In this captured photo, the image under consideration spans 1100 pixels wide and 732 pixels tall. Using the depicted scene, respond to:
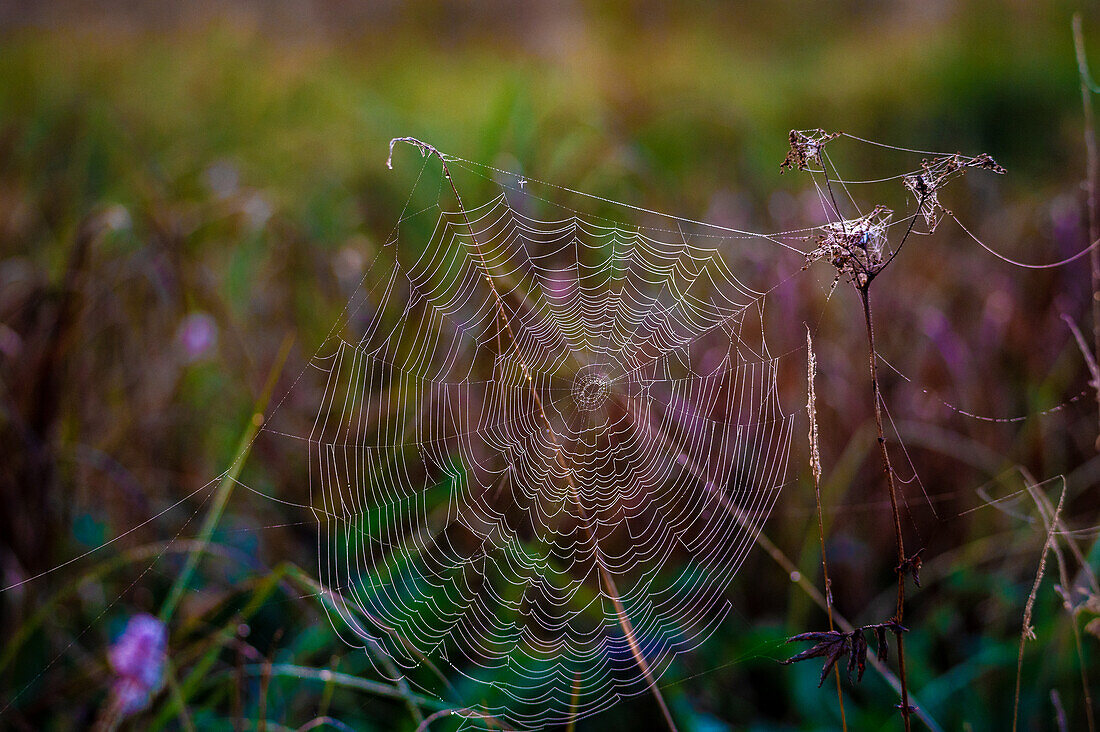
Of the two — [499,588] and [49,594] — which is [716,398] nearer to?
[499,588]

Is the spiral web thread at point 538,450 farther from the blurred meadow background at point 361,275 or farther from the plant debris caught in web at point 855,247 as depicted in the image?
the plant debris caught in web at point 855,247

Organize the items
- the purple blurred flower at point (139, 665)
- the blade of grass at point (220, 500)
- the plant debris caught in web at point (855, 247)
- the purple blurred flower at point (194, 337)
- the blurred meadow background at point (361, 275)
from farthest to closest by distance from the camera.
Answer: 1. the purple blurred flower at point (194, 337)
2. the blurred meadow background at point (361, 275)
3. the purple blurred flower at point (139, 665)
4. the blade of grass at point (220, 500)
5. the plant debris caught in web at point (855, 247)

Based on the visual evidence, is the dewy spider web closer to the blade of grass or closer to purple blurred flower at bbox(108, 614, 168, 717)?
the blade of grass

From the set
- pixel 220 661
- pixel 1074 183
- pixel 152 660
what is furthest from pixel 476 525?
pixel 1074 183

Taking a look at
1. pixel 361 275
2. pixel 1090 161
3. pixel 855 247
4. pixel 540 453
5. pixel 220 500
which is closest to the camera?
pixel 855 247

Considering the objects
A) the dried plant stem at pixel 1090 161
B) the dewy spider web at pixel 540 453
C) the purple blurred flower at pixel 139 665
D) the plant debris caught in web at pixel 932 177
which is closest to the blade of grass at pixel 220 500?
the purple blurred flower at pixel 139 665

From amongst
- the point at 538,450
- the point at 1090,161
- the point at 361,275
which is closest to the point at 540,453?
the point at 538,450

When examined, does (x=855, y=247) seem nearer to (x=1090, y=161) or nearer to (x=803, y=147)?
(x=803, y=147)
